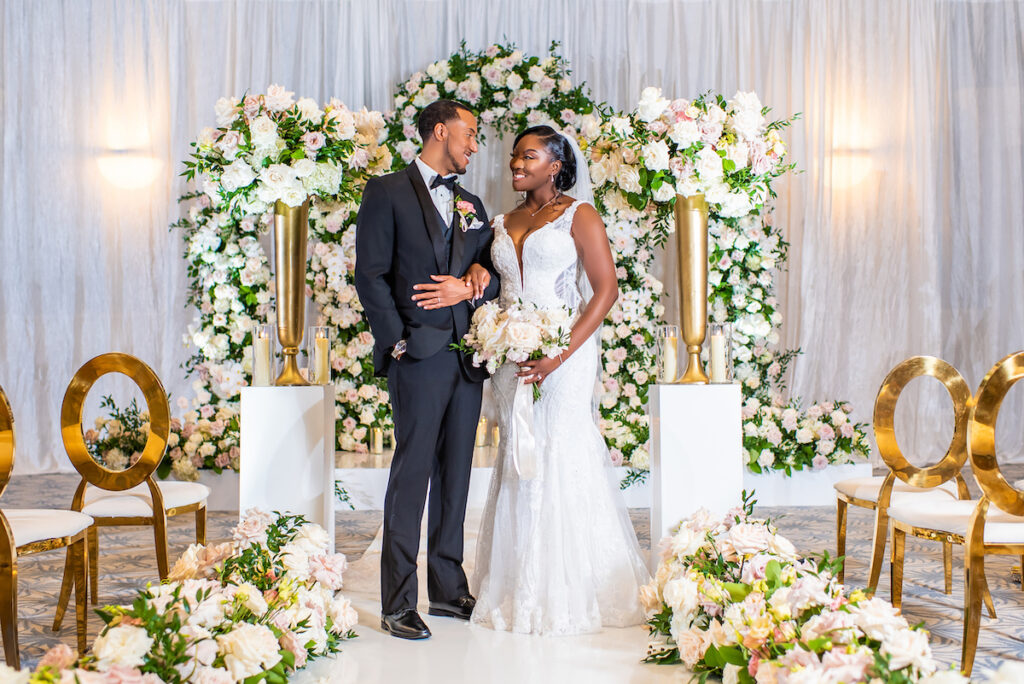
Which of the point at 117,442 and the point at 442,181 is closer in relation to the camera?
the point at 442,181

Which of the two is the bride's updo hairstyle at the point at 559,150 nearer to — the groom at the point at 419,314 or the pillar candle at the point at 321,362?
the groom at the point at 419,314

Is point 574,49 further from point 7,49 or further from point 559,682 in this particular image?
point 559,682

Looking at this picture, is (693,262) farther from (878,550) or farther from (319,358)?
(319,358)

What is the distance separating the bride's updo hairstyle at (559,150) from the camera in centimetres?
342

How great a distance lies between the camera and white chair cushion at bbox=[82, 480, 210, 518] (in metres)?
3.72

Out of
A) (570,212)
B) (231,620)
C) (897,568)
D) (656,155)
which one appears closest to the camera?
(231,620)

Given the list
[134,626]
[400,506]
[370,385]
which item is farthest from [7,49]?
A: [134,626]

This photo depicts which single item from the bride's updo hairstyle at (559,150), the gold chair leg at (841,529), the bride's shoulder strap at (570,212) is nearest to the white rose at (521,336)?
the bride's shoulder strap at (570,212)

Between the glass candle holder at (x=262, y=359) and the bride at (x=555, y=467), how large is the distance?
103 cm

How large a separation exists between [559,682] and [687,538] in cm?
64

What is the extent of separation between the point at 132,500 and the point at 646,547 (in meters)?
2.74

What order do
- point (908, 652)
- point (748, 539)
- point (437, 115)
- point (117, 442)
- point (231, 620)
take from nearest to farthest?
1. point (908, 652)
2. point (231, 620)
3. point (748, 539)
4. point (437, 115)
5. point (117, 442)

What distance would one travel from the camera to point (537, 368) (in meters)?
3.29

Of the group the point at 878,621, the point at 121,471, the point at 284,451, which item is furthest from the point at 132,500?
the point at 878,621
